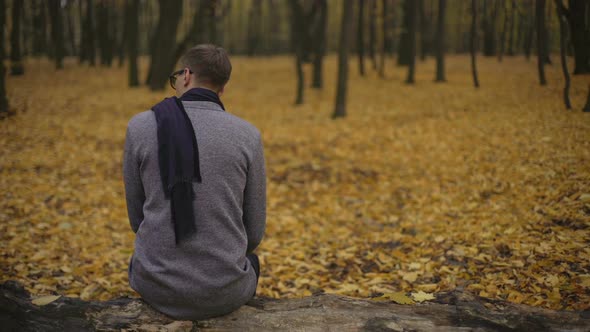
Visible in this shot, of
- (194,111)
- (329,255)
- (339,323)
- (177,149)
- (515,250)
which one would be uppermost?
(194,111)

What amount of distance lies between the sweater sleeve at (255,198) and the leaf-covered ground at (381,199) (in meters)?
1.36

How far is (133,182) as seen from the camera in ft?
7.75

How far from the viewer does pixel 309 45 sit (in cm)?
1720

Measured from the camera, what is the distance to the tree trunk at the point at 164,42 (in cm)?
1476

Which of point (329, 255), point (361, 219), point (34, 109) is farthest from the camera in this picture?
point (34, 109)

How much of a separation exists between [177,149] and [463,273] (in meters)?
2.97

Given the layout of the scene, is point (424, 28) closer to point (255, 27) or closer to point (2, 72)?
point (2, 72)

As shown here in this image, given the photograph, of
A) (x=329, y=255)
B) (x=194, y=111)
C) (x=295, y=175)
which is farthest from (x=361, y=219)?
(x=194, y=111)

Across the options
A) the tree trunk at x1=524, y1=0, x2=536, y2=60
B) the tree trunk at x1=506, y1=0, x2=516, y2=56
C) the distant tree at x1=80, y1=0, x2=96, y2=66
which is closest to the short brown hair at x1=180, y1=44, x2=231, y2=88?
the tree trunk at x1=524, y1=0, x2=536, y2=60

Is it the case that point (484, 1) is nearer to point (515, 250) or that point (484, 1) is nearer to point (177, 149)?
point (515, 250)

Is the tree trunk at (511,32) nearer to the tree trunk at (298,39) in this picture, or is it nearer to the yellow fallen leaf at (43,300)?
the yellow fallen leaf at (43,300)

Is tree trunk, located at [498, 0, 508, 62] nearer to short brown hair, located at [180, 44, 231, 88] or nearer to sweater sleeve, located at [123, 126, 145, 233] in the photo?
short brown hair, located at [180, 44, 231, 88]

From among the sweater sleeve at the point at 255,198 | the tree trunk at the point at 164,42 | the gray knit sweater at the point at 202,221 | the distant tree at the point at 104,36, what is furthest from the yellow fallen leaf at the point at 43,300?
the distant tree at the point at 104,36

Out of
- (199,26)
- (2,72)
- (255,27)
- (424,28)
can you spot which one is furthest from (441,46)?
(255,27)
